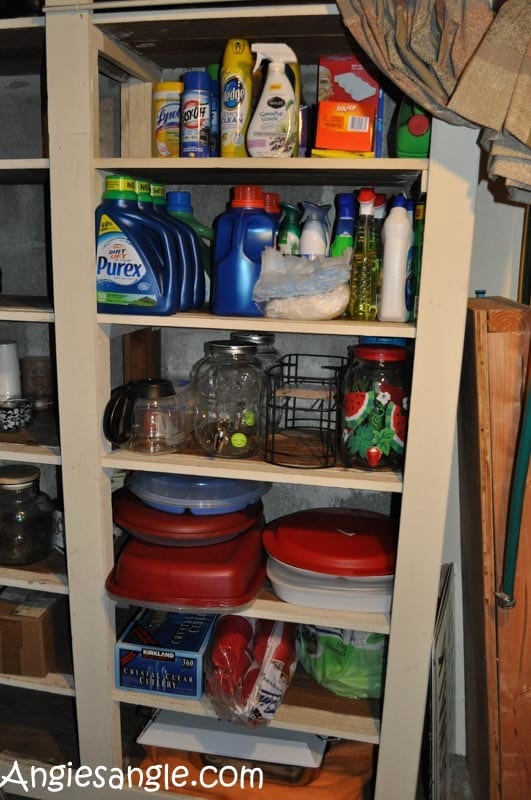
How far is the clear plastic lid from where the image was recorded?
1.57m

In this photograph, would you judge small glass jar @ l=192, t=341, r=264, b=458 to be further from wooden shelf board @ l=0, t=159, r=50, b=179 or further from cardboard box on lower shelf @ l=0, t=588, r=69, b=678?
cardboard box on lower shelf @ l=0, t=588, r=69, b=678

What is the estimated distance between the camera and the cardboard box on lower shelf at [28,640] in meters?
1.71

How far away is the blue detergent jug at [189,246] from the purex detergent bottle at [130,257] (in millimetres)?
63

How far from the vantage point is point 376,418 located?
1.42 meters

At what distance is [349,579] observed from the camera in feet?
4.94

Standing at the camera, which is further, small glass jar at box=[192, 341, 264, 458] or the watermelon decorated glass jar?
small glass jar at box=[192, 341, 264, 458]

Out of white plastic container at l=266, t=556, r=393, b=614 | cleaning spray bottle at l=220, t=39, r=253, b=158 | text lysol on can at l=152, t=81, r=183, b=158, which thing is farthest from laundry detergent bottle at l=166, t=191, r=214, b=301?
white plastic container at l=266, t=556, r=393, b=614

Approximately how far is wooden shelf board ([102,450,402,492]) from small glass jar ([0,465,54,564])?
37 centimetres

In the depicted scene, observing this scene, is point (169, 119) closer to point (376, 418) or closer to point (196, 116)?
point (196, 116)

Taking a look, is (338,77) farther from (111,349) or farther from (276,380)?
(111,349)

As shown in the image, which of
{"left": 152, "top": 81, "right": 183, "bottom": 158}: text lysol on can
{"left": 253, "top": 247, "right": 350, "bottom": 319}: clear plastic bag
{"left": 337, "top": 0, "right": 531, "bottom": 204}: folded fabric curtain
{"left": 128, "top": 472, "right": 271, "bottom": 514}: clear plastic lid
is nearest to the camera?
{"left": 337, "top": 0, "right": 531, "bottom": 204}: folded fabric curtain

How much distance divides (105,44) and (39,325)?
0.85 meters

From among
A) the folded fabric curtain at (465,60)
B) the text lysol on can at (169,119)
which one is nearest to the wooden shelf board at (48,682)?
the text lysol on can at (169,119)

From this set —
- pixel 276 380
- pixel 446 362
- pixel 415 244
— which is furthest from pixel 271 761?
pixel 415 244
